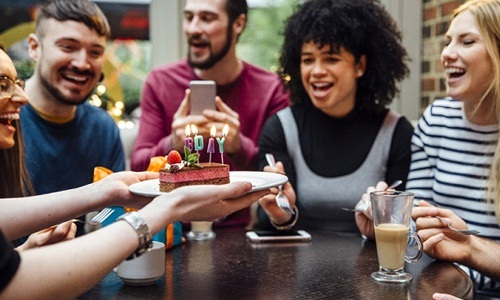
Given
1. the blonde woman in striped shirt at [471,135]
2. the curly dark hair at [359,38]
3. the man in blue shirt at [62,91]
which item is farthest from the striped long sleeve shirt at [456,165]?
the man in blue shirt at [62,91]

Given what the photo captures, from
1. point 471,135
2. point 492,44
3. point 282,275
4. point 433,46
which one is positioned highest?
point 433,46

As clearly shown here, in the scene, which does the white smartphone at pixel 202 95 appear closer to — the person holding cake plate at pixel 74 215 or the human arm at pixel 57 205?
the person holding cake plate at pixel 74 215

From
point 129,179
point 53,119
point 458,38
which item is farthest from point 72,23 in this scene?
point 458,38

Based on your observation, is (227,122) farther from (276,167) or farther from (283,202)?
(283,202)

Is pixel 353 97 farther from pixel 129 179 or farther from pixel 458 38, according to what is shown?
pixel 129 179

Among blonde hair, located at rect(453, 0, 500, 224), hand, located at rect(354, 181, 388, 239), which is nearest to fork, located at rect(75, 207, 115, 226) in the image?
hand, located at rect(354, 181, 388, 239)

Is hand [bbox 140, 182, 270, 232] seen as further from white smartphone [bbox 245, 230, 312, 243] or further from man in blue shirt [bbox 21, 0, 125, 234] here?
man in blue shirt [bbox 21, 0, 125, 234]

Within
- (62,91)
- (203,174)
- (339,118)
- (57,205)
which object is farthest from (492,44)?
(62,91)

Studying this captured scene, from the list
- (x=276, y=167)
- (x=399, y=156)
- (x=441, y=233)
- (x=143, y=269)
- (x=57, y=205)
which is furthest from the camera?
(x=399, y=156)

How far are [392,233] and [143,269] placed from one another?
0.61 m

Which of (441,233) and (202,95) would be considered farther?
(202,95)

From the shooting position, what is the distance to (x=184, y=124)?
6.73ft

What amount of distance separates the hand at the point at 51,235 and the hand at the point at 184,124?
74 centimetres

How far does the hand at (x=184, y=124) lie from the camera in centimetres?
203
